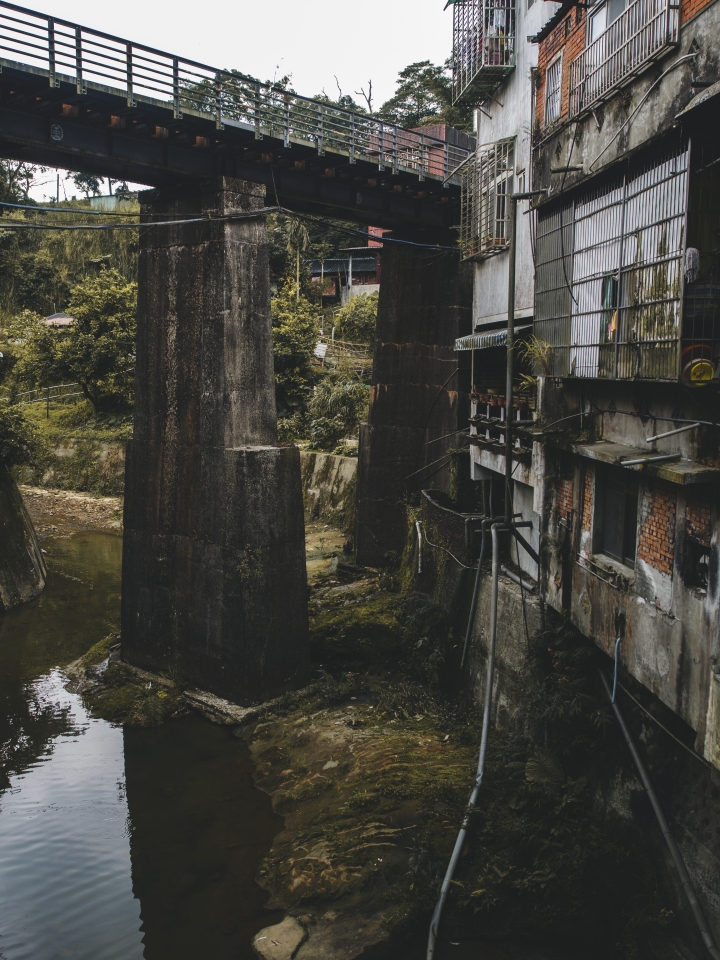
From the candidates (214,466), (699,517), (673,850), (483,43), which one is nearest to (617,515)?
(699,517)

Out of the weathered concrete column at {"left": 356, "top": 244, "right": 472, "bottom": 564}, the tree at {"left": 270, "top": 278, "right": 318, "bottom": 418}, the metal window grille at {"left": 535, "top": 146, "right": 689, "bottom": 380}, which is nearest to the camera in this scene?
the metal window grille at {"left": 535, "top": 146, "right": 689, "bottom": 380}

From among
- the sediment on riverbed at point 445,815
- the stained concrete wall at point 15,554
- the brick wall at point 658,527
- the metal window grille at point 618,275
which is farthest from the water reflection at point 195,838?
the stained concrete wall at point 15,554

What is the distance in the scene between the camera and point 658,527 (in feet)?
26.7

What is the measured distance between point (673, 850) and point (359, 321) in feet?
98.1

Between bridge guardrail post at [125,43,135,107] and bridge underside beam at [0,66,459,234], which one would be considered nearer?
bridge underside beam at [0,66,459,234]

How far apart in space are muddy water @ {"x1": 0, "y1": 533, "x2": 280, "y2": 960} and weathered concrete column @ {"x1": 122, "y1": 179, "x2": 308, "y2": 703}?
1619mm

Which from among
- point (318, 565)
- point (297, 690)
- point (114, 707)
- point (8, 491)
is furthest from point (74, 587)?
point (297, 690)

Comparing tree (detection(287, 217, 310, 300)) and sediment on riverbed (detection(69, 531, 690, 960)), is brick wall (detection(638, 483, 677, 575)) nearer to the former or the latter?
sediment on riverbed (detection(69, 531, 690, 960))

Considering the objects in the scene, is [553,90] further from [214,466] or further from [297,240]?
[297,240]

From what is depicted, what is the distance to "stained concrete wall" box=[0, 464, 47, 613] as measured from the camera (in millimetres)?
19891

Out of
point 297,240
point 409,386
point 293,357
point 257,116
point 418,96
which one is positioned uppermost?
point 418,96

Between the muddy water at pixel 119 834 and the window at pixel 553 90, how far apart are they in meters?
10.9

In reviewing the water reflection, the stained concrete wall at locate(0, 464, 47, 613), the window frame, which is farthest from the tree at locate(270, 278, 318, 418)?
the window frame

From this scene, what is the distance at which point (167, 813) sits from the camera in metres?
11.3
